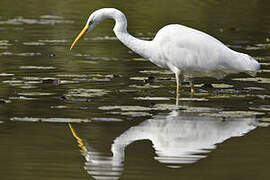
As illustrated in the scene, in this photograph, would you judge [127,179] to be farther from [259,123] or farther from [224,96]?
[224,96]

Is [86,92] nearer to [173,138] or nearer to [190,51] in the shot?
[190,51]

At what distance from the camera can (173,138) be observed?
7984mm

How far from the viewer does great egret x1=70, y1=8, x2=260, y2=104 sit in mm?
10367

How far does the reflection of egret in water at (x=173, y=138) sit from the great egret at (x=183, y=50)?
1342 mm

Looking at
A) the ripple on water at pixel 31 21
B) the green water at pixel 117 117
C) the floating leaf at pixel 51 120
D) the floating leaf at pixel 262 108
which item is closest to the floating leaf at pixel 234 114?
the green water at pixel 117 117

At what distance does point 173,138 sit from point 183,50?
2.65 metres

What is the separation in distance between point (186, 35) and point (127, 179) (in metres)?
4.26

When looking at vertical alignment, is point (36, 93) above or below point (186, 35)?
below

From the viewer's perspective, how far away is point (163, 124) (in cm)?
860

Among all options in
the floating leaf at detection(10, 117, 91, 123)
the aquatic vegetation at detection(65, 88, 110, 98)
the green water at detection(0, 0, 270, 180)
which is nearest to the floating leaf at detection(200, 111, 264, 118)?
the green water at detection(0, 0, 270, 180)

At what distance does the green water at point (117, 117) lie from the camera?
691 cm

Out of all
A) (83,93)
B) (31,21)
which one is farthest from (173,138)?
(31,21)

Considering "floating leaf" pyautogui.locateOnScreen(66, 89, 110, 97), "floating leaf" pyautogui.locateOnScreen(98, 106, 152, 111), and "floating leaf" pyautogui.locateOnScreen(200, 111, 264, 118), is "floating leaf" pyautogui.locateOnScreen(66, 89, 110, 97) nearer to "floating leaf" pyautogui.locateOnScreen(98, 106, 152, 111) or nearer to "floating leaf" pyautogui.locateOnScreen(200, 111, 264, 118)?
"floating leaf" pyautogui.locateOnScreen(98, 106, 152, 111)

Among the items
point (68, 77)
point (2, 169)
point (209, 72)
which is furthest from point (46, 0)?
point (2, 169)
